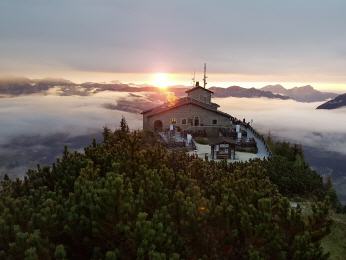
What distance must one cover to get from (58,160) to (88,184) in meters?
5.21

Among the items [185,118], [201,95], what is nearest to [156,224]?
[185,118]

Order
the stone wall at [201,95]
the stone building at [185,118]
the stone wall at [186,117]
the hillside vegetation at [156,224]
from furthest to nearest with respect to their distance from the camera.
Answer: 1. the stone wall at [201,95]
2. the stone wall at [186,117]
3. the stone building at [185,118]
4. the hillside vegetation at [156,224]

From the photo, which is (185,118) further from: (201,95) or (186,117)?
(201,95)

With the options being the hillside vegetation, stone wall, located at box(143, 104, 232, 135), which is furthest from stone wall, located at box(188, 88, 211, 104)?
the hillside vegetation

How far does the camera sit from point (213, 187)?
44.7 ft

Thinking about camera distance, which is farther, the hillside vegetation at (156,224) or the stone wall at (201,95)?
the stone wall at (201,95)

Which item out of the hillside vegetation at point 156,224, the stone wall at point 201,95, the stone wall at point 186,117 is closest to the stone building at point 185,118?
the stone wall at point 186,117

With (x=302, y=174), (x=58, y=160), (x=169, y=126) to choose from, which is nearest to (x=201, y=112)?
(x=169, y=126)

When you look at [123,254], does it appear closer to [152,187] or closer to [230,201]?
[152,187]

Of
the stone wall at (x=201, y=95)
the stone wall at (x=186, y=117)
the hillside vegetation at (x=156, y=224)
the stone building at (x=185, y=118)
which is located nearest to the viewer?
the hillside vegetation at (x=156, y=224)

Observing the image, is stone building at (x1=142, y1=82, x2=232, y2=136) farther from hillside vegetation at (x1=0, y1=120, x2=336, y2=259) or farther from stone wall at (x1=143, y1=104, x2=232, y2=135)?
hillside vegetation at (x1=0, y1=120, x2=336, y2=259)

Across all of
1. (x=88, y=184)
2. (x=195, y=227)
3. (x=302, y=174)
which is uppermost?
(x=88, y=184)

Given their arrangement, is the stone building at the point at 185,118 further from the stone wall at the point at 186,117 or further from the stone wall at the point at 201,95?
the stone wall at the point at 201,95

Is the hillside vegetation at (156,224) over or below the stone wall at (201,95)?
below
